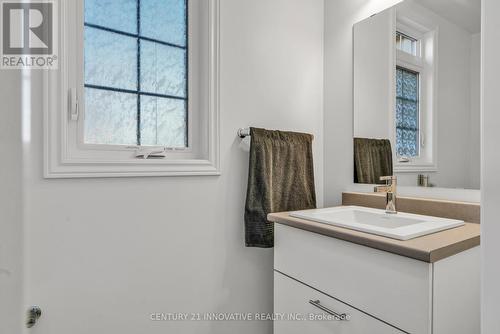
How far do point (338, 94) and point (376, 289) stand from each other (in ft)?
3.53

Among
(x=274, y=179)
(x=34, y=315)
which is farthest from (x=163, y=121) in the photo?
(x=34, y=315)

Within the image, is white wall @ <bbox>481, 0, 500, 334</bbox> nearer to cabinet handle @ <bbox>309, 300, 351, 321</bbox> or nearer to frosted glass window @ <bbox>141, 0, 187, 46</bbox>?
cabinet handle @ <bbox>309, 300, 351, 321</bbox>

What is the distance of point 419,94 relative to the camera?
123 centimetres

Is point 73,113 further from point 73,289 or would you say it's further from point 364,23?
point 364,23

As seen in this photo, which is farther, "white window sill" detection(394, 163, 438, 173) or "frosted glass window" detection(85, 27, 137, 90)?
"white window sill" detection(394, 163, 438, 173)

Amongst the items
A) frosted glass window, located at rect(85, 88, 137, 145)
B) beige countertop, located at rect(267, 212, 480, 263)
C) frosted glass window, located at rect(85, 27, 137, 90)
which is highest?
frosted glass window, located at rect(85, 27, 137, 90)

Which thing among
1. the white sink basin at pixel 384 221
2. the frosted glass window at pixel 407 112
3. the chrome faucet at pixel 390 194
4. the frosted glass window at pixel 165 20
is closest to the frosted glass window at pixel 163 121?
the frosted glass window at pixel 165 20

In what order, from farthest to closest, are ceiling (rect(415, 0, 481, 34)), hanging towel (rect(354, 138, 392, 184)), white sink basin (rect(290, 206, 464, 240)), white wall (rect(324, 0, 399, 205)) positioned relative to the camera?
white wall (rect(324, 0, 399, 205)) → hanging towel (rect(354, 138, 392, 184)) → ceiling (rect(415, 0, 481, 34)) → white sink basin (rect(290, 206, 464, 240))

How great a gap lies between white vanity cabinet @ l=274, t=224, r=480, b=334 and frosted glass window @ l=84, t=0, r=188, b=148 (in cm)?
75

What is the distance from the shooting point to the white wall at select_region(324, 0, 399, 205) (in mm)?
1522

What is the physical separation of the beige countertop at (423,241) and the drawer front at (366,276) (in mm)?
28

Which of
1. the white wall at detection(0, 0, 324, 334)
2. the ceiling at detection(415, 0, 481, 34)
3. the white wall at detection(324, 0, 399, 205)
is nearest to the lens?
the white wall at detection(0, 0, 324, 334)

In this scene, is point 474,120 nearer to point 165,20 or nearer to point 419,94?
point 419,94

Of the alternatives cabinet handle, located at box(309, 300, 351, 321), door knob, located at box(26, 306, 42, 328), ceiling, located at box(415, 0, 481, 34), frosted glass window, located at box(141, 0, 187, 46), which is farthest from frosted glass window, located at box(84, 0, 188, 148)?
ceiling, located at box(415, 0, 481, 34)
